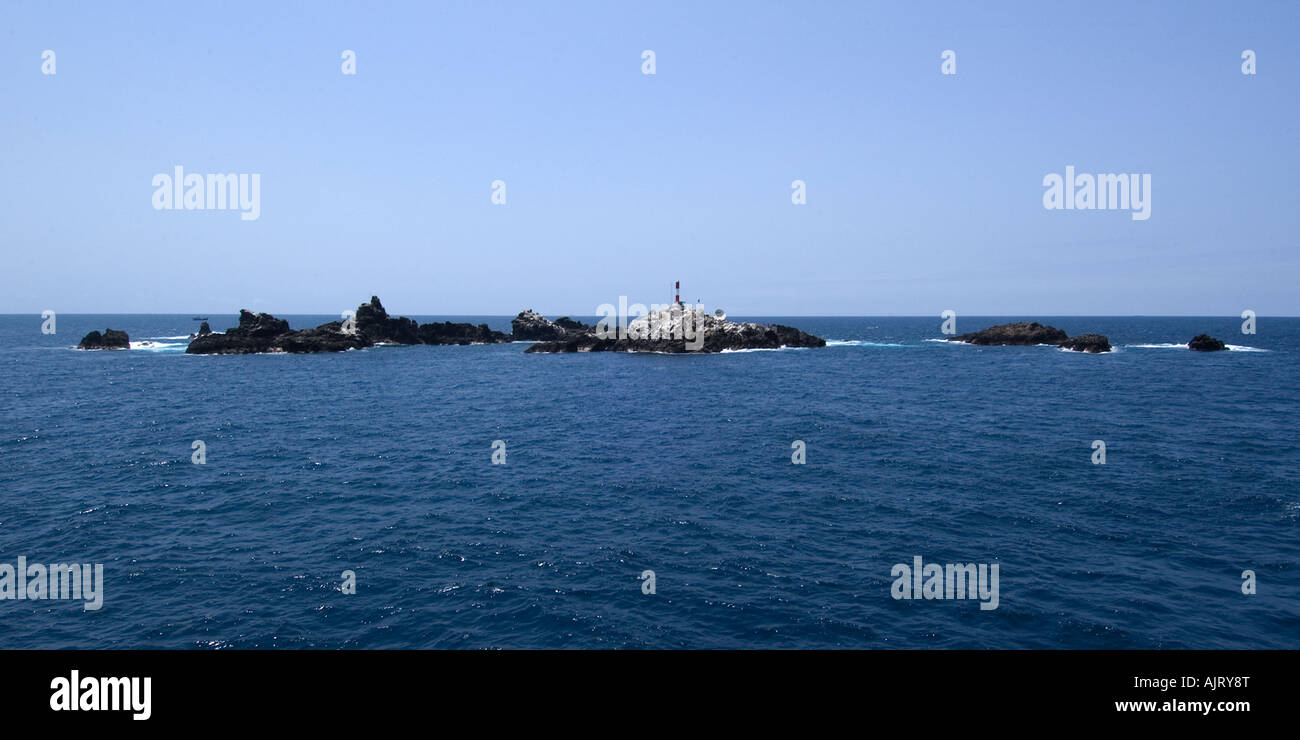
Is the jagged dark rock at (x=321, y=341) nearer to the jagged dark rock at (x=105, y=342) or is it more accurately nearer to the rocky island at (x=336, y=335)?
the rocky island at (x=336, y=335)

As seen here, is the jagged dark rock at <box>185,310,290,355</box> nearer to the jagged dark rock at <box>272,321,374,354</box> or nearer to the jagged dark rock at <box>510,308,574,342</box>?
the jagged dark rock at <box>272,321,374,354</box>

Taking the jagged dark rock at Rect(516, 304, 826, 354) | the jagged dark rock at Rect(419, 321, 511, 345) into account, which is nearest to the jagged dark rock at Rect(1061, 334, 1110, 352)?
the jagged dark rock at Rect(516, 304, 826, 354)

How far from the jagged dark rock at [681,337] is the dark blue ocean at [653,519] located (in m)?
62.0

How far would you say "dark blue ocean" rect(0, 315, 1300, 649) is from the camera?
19.2 m

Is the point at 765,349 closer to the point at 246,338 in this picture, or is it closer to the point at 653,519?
the point at 246,338

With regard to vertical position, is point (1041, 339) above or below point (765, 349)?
above

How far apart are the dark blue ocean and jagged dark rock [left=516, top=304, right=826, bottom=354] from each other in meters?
62.0

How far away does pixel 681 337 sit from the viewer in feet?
412

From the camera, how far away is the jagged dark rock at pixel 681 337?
126 metres

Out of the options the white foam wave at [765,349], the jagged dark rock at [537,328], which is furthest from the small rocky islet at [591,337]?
the jagged dark rock at [537,328]

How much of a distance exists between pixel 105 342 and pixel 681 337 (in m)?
115

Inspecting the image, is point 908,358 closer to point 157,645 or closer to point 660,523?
point 660,523

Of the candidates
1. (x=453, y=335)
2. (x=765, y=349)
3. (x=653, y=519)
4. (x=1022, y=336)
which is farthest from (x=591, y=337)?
(x=653, y=519)
